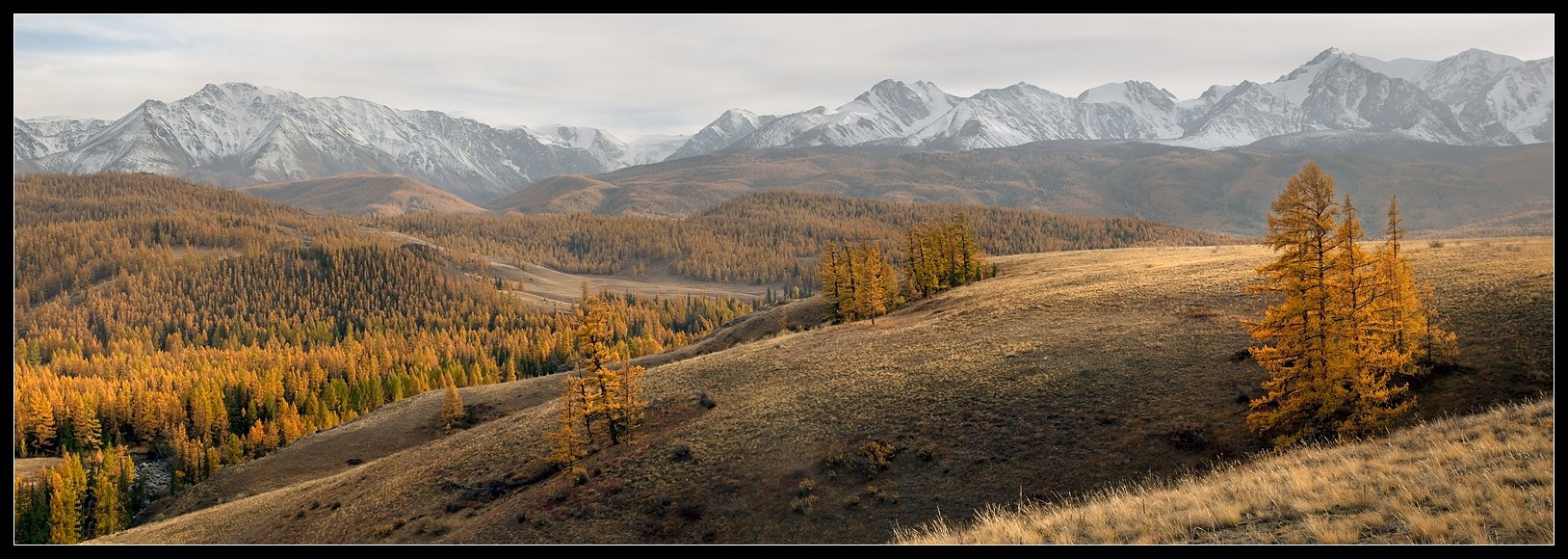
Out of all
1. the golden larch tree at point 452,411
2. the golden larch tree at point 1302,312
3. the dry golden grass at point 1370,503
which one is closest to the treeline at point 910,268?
the golden larch tree at point 452,411

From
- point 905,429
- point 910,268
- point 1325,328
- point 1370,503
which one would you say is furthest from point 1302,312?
point 910,268

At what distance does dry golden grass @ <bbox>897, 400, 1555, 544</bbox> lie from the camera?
1377 cm

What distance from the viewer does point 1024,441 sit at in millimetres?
35344

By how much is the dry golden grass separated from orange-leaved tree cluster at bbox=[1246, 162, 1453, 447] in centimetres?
628

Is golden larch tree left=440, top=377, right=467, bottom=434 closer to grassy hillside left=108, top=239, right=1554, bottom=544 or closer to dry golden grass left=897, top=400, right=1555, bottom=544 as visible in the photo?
grassy hillside left=108, top=239, right=1554, bottom=544

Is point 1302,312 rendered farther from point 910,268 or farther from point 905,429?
point 910,268

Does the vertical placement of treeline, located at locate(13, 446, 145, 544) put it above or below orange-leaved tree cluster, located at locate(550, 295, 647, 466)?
below

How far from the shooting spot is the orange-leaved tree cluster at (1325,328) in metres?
28.7

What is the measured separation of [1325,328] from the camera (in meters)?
29.0

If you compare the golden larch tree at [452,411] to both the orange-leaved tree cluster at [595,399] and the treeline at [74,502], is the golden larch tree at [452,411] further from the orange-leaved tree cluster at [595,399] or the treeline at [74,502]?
the orange-leaved tree cluster at [595,399]

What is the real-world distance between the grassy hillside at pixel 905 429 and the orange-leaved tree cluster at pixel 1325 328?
2.04 meters

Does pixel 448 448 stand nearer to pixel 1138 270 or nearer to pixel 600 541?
pixel 600 541

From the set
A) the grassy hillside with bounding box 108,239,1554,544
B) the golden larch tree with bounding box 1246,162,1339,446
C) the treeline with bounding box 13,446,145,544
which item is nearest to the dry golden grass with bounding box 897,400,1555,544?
the golden larch tree with bounding box 1246,162,1339,446
